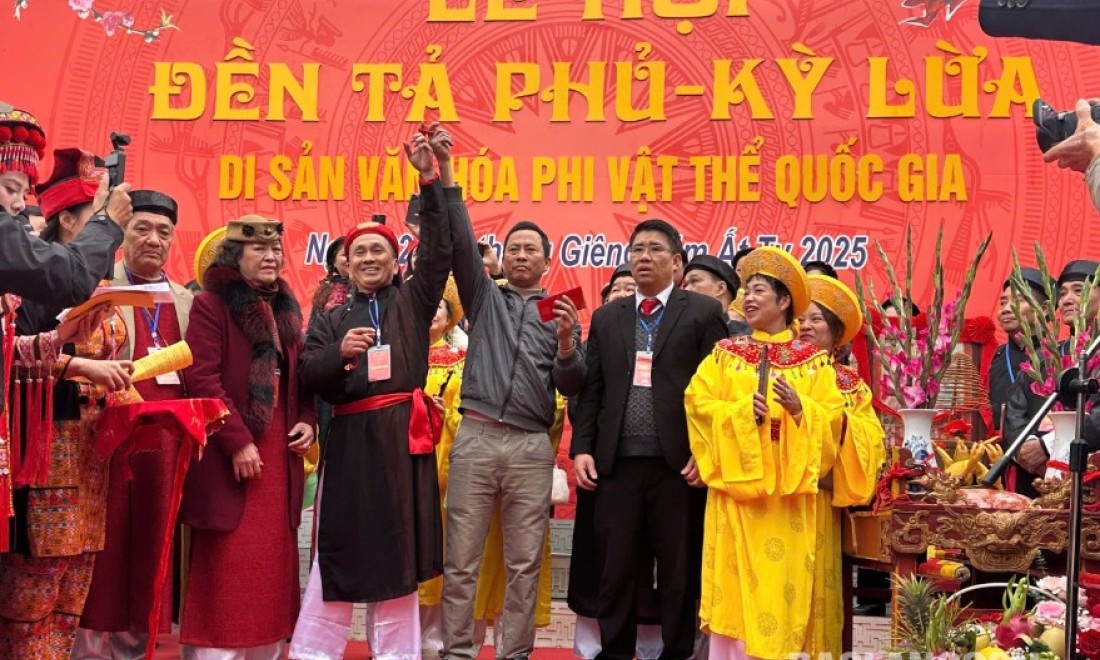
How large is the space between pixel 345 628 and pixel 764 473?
150cm

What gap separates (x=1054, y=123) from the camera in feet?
10.2

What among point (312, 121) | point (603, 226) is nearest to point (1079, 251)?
point (603, 226)

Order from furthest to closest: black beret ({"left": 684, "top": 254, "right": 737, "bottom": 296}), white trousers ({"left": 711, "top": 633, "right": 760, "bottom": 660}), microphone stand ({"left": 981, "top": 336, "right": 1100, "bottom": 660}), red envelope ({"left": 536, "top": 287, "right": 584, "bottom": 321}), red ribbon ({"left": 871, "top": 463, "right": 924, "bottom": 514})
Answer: black beret ({"left": 684, "top": 254, "right": 737, "bottom": 296}) < red envelope ({"left": 536, "top": 287, "right": 584, "bottom": 321}) < white trousers ({"left": 711, "top": 633, "right": 760, "bottom": 660}) < red ribbon ({"left": 871, "top": 463, "right": 924, "bottom": 514}) < microphone stand ({"left": 981, "top": 336, "right": 1100, "bottom": 660})

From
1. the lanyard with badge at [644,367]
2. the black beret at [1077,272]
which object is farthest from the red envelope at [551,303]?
the black beret at [1077,272]

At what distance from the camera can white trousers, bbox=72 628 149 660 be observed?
450cm

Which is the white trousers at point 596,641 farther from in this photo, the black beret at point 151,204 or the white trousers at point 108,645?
the black beret at point 151,204

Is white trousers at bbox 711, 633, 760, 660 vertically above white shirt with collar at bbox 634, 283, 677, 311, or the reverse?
white shirt with collar at bbox 634, 283, 677, 311

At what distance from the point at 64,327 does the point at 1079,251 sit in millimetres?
4842

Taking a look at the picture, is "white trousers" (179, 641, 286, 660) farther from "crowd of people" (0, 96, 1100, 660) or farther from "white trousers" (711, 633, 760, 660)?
"white trousers" (711, 633, 760, 660)

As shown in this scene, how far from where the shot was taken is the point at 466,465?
4.61 metres

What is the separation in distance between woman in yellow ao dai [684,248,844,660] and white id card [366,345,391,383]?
3.46 ft

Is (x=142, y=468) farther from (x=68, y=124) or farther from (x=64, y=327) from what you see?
(x=68, y=124)

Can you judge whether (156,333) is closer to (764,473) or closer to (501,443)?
(501,443)

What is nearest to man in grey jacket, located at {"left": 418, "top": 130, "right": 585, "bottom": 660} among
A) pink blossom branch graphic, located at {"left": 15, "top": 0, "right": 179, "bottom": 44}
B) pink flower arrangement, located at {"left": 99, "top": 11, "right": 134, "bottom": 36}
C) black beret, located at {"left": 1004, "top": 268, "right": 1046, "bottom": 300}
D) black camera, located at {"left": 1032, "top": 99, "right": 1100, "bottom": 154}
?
black camera, located at {"left": 1032, "top": 99, "right": 1100, "bottom": 154}
